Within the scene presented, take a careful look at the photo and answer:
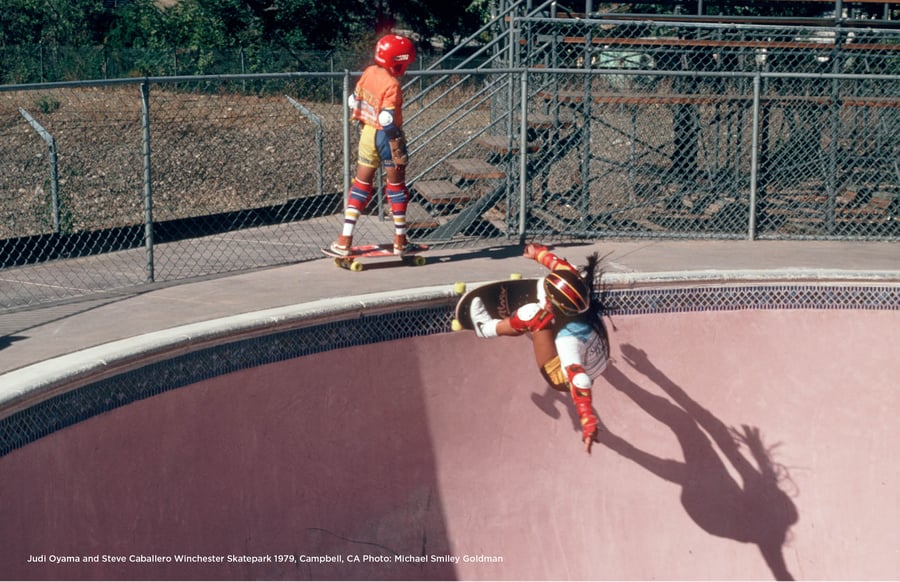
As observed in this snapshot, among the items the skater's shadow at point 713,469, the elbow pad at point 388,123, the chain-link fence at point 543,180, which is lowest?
the skater's shadow at point 713,469

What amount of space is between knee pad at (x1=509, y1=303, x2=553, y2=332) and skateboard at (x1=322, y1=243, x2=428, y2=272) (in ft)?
7.80

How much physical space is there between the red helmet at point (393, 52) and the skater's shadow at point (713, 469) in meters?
2.88

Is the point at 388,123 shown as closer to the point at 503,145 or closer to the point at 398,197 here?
the point at 398,197

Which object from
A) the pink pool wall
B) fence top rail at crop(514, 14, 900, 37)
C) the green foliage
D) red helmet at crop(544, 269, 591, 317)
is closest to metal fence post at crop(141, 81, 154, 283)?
the pink pool wall

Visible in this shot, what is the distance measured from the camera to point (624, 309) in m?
8.49

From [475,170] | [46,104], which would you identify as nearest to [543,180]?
[475,170]

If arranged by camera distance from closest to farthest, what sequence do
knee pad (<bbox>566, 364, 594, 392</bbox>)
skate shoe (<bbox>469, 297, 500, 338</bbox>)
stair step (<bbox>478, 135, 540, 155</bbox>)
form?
knee pad (<bbox>566, 364, 594, 392</bbox>) → skate shoe (<bbox>469, 297, 500, 338</bbox>) → stair step (<bbox>478, 135, 540, 155</bbox>)

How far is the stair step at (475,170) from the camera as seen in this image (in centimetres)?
1050

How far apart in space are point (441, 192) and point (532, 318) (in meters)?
3.77

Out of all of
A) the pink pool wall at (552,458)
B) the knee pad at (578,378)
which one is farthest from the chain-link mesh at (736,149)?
the knee pad at (578,378)

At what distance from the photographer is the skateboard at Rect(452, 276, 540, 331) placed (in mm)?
7758

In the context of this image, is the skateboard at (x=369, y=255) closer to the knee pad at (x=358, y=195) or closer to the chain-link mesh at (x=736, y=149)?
the knee pad at (x=358, y=195)

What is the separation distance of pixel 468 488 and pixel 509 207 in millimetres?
3545

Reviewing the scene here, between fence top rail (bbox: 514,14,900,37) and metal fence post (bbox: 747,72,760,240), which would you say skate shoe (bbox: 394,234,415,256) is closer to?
fence top rail (bbox: 514,14,900,37)
